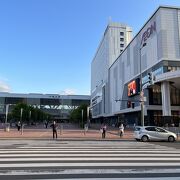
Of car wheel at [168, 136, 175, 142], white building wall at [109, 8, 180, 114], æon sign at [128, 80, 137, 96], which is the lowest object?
car wheel at [168, 136, 175, 142]

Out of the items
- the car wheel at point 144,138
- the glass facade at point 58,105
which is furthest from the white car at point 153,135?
the glass facade at point 58,105

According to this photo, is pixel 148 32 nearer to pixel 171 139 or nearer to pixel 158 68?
pixel 158 68

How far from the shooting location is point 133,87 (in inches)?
2813

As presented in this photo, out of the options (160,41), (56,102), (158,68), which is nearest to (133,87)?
(158,68)

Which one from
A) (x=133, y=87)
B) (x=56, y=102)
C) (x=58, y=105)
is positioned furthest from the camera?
(x=58, y=105)

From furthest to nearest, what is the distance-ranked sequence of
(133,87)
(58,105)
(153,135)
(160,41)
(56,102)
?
(58,105) < (56,102) < (133,87) < (160,41) < (153,135)

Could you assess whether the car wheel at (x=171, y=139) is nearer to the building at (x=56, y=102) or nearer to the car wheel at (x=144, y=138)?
the car wheel at (x=144, y=138)

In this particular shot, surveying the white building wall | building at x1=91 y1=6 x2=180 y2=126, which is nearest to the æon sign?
building at x1=91 y1=6 x2=180 y2=126

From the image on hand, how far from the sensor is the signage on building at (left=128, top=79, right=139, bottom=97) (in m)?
69.0

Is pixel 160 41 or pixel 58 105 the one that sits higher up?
pixel 160 41

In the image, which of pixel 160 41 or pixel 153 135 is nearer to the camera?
pixel 153 135

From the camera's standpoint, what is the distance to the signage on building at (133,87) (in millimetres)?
69000

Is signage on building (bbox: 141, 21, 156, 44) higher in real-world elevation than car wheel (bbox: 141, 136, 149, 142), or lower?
higher

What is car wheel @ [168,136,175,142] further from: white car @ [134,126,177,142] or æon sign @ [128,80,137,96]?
æon sign @ [128,80,137,96]
